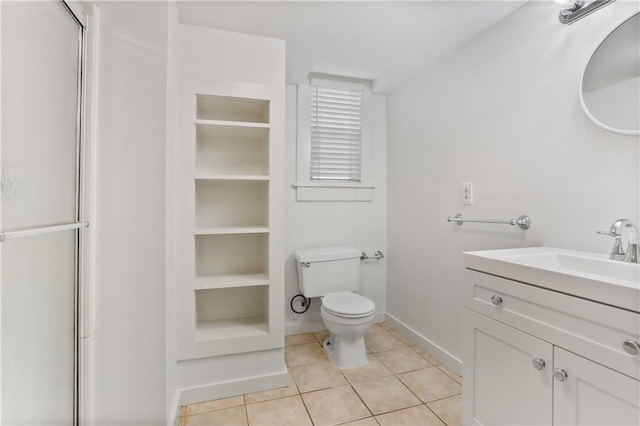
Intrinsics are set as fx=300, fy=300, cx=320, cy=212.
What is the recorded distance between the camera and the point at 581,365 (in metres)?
0.86

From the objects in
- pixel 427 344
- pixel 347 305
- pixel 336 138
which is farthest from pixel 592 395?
pixel 336 138

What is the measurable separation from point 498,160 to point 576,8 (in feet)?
2.30

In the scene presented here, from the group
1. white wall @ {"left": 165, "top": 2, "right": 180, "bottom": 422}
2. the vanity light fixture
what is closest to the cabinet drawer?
the vanity light fixture

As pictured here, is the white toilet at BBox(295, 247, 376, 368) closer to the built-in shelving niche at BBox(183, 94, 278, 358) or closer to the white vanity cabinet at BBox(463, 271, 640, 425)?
the built-in shelving niche at BBox(183, 94, 278, 358)

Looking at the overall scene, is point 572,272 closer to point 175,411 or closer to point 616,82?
point 616,82

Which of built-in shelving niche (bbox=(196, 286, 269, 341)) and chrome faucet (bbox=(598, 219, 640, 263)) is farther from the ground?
chrome faucet (bbox=(598, 219, 640, 263))

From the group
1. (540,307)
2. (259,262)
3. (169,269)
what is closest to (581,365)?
(540,307)

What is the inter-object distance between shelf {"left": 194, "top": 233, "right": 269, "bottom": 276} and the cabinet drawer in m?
1.30

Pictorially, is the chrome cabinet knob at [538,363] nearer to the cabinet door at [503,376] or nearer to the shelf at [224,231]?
the cabinet door at [503,376]

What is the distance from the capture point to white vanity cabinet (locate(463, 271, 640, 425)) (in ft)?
2.56

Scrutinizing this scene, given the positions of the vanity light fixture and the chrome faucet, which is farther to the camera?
the vanity light fixture

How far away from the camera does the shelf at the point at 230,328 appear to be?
68.0 inches

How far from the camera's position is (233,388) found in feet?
5.55

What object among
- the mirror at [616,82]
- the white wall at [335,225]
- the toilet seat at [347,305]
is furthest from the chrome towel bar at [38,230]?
the mirror at [616,82]
